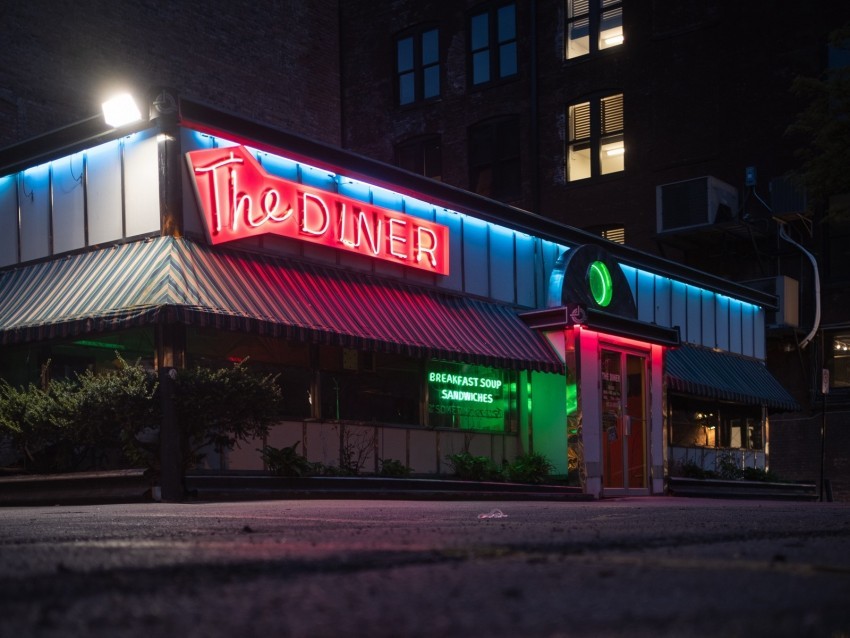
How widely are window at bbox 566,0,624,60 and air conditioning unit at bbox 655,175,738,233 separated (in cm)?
600

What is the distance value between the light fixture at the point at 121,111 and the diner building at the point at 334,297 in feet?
0.62

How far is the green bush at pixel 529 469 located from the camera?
63.6 ft

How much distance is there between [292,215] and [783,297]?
17.7m

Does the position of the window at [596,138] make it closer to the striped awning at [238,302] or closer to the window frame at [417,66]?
the window frame at [417,66]

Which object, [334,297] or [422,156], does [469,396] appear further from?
[422,156]

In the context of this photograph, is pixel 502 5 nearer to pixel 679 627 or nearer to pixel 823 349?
pixel 823 349

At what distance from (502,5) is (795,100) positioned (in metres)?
10.7

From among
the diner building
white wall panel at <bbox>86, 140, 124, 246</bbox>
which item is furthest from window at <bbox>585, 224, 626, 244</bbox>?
white wall panel at <bbox>86, 140, 124, 246</bbox>

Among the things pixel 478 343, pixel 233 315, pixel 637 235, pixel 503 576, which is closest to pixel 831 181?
pixel 478 343

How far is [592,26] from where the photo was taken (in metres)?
34.9

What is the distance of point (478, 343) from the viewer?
19.4 meters

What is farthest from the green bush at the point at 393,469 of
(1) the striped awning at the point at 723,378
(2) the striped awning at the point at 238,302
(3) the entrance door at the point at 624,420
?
(1) the striped awning at the point at 723,378

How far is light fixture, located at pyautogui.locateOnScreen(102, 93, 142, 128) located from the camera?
52.2 ft

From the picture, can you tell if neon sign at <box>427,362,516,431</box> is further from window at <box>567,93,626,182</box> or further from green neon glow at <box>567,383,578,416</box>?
window at <box>567,93,626,182</box>
